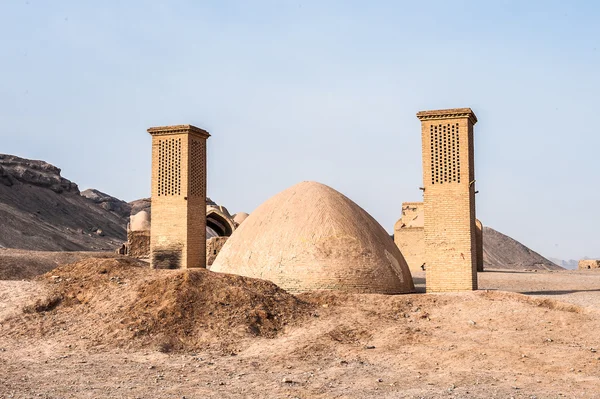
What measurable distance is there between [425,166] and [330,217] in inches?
93.3

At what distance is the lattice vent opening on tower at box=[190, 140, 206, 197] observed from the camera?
57.9 feet

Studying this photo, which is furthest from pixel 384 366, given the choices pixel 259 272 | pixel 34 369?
pixel 259 272

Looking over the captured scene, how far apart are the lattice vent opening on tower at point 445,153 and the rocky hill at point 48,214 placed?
2994 cm

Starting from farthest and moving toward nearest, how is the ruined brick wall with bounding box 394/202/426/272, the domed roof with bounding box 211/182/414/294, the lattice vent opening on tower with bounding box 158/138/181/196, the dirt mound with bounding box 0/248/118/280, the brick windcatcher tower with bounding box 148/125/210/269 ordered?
the ruined brick wall with bounding box 394/202/426/272, the dirt mound with bounding box 0/248/118/280, the lattice vent opening on tower with bounding box 158/138/181/196, the brick windcatcher tower with bounding box 148/125/210/269, the domed roof with bounding box 211/182/414/294

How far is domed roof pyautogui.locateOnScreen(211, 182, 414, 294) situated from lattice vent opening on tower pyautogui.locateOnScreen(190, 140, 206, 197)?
3.09 m

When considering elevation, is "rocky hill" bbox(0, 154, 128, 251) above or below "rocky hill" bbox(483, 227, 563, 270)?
above

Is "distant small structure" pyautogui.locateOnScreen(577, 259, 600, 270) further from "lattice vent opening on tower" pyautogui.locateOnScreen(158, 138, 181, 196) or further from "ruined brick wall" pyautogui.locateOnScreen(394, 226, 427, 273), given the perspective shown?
"lattice vent opening on tower" pyautogui.locateOnScreen(158, 138, 181, 196)

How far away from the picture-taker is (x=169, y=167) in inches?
693

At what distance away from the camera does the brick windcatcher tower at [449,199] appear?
13656 millimetres

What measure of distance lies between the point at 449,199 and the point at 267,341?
6172 millimetres

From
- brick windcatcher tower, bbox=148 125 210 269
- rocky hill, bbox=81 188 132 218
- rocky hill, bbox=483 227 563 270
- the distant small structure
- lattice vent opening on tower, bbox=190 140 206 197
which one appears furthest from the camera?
rocky hill, bbox=81 188 132 218

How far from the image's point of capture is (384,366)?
26.5ft

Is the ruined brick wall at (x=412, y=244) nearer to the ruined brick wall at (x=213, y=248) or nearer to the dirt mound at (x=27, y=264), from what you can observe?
the ruined brick wall at (x=213, y=248)

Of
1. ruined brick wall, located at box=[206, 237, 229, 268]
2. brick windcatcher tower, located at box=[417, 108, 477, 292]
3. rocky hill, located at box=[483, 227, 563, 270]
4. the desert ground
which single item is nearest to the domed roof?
brick windcatcher tower, located at box=[417, 108, 477, 292]
